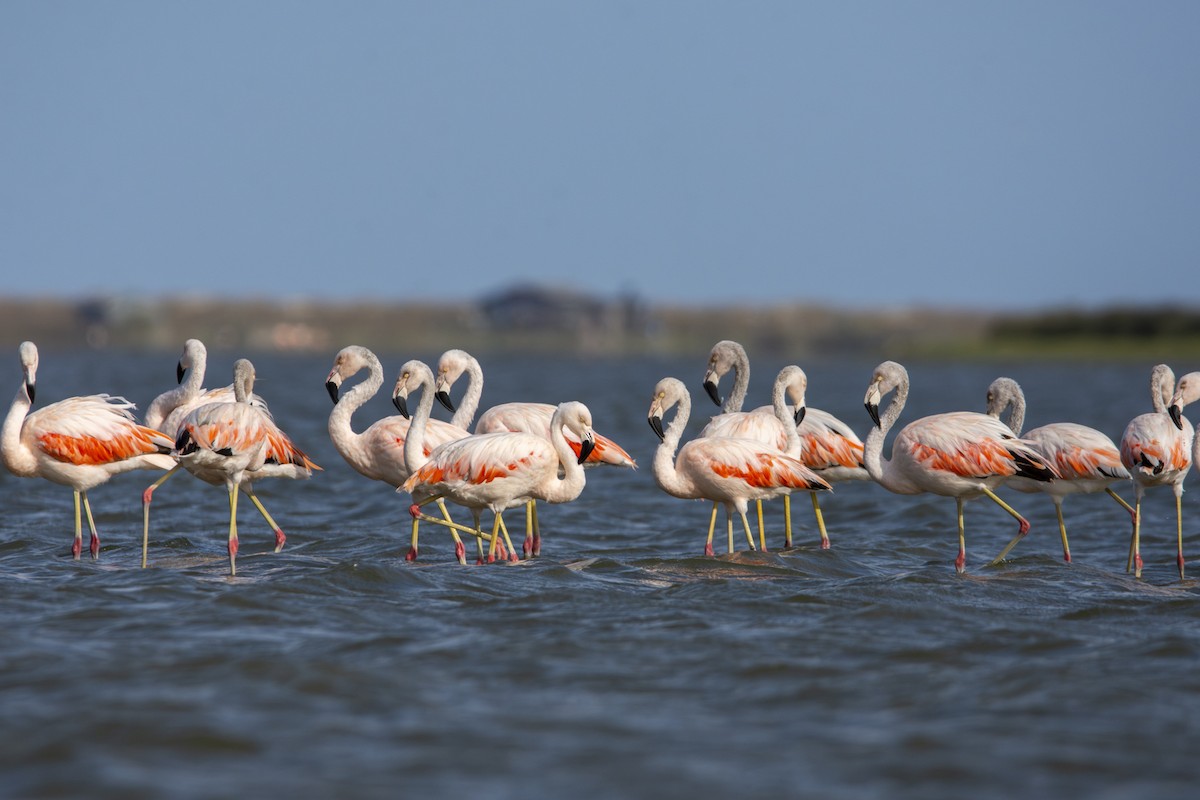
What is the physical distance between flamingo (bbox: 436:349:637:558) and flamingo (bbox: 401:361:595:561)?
49cm

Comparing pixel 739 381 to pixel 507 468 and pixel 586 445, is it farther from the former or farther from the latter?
pixel 507 468

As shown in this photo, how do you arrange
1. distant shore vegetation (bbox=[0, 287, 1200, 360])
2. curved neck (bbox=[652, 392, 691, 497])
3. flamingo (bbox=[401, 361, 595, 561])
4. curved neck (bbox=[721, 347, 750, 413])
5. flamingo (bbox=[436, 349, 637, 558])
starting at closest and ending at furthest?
flamingo (bbox=[401, 361, 595, 561]), curved neck (bbox=[652, 392, 691, 497]), flamingo (bbox=[436, 349, 637, 558]), curved neck (bbox=[721, 347, 750, 413]), distant shore vegetation (bbox=[0, 287, 1200, 360])

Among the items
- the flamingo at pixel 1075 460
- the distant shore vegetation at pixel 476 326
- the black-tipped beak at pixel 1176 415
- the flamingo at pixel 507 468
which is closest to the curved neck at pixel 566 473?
the flamingo at pixel 507 468

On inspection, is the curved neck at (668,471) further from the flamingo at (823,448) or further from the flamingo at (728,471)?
the flamingo at (823,448)

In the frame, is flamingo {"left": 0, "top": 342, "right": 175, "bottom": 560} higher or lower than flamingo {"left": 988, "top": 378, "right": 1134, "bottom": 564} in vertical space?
higher

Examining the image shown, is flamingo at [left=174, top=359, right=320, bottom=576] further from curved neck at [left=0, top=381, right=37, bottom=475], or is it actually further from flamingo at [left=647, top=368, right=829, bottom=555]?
flamingo at [left=647, top=368, right=829, bottom=555]

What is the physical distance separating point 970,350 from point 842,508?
131 feet

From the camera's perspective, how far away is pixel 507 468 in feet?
27.6

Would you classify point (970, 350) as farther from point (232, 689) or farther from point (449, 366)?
point (232, 689)

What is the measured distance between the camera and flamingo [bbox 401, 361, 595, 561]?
8430mm

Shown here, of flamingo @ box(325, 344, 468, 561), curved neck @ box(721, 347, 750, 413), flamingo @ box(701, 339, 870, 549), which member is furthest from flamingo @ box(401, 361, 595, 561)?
curved neck @ box(721, 347, 750, 413)

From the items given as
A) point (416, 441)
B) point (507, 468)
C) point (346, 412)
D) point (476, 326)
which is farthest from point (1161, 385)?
point (476, 326)

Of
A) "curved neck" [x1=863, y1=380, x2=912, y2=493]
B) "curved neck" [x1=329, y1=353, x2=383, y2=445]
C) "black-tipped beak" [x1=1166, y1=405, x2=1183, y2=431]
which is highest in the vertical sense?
"curved neck" [x1=329, y1=353, x2=383, y2=445]

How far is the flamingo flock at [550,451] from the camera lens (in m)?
8.61
